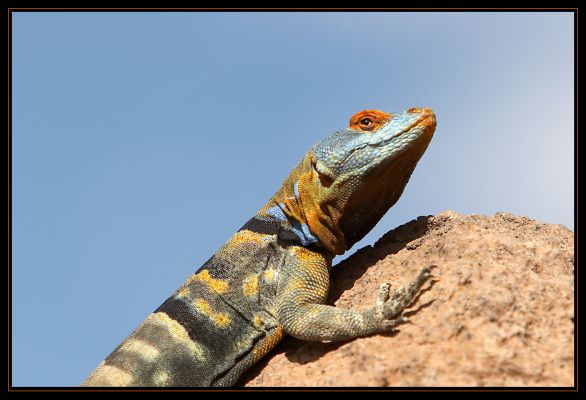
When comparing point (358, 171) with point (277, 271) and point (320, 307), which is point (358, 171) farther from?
point (320, 307)

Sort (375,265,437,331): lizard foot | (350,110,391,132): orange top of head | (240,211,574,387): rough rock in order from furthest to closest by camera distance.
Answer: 1. (350,110,391,132): orange top of head
2. (375,265,437,331): lizard foot
3. (240,211,574,387): rough rock

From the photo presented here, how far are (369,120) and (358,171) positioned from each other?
71cm

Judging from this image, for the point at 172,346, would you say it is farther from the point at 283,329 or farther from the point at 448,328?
the point at 448,328

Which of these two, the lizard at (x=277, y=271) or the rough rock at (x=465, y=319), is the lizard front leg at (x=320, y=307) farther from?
the rough rock at (x=465, y=319)

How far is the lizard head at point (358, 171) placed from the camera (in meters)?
8.11

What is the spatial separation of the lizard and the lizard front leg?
0.02 m

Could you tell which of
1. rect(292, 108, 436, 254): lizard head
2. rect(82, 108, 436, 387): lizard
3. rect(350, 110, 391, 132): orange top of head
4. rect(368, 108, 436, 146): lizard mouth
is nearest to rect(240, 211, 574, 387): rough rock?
rect(82, 108, 436, 387): lizard

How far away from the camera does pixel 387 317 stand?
276 inches

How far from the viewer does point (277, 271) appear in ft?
27.5

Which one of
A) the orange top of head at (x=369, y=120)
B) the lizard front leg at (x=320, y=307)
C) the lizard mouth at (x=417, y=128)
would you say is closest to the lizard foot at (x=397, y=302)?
the lizard front leg at (x=320, y=307)

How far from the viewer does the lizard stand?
8109 mm

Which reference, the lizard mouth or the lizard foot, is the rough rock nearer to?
the lizard foot
